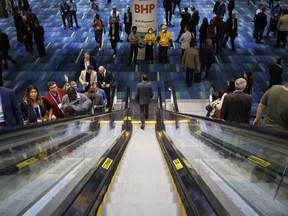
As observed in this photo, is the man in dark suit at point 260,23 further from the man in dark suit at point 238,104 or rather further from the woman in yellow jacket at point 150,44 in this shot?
the man in dark suit at point 238,104

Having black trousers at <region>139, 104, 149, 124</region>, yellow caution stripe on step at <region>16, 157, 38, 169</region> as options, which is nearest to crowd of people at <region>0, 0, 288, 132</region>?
black trousers at <region>139, 104, 149, 124</region>

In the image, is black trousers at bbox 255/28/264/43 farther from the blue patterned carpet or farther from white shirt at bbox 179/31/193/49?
white shirt at bbox 179/31/193/49

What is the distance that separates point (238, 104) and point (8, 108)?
10.8 ft

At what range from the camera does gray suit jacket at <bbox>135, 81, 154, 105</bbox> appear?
8.91 metres

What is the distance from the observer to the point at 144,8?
1195cm

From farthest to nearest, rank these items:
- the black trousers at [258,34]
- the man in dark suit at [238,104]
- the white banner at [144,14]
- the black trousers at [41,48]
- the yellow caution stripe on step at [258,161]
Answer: the black trousers at [258,34], the black trousers at [41,48], the white banner at [144,14], the man in dark suit at [238,104], the yellow caution stripe on step at [258,161]

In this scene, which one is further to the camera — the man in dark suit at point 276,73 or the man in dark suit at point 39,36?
the man in dark suit at point 39,36

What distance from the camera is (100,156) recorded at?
4668mm

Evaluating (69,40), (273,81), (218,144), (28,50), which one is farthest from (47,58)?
(218,144)

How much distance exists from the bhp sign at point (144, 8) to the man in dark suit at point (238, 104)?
7542 millimetres

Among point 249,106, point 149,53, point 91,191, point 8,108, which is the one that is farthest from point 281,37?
point 91,191

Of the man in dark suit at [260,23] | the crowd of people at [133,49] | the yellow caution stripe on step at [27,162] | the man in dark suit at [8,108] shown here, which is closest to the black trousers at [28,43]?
the crowd of people at [133,49]

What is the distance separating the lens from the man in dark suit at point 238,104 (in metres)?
5.13

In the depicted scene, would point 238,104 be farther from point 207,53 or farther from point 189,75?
point 189,75
